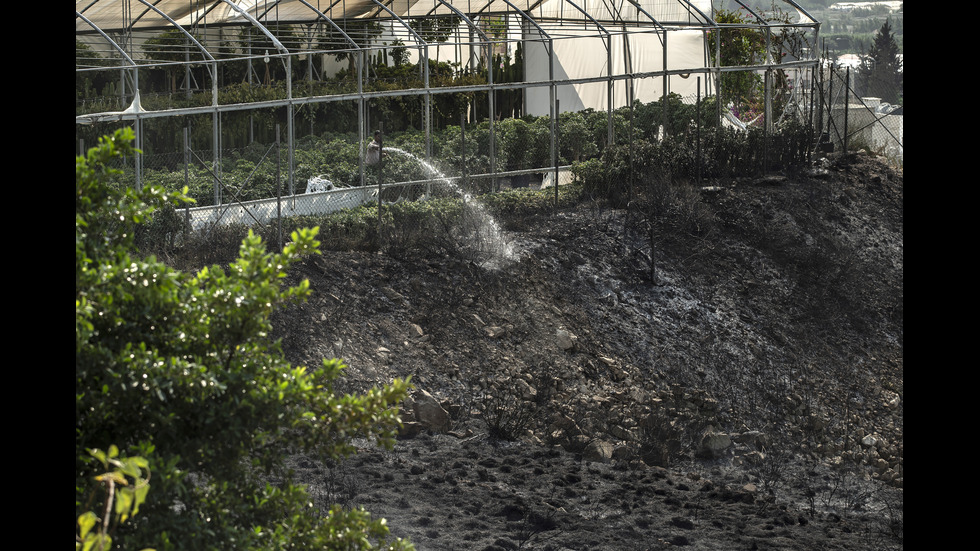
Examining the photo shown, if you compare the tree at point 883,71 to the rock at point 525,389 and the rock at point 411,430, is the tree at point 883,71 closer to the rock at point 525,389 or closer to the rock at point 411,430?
the rock at point 525,389

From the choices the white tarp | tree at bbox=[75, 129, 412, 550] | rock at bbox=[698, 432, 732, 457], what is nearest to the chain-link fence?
the white tarp

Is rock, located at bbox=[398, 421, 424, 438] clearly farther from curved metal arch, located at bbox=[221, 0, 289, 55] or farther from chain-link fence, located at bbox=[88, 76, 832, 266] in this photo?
curved metal arch, located at bbox=[221, 0, 289, 55]

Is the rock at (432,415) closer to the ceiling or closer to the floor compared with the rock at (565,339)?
closer to the floor

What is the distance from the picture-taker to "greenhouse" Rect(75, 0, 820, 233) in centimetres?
1421

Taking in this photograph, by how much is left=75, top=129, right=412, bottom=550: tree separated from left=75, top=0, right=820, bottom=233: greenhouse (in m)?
8.51

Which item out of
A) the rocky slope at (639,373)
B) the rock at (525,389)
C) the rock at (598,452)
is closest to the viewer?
the rocky slope at (639,373)

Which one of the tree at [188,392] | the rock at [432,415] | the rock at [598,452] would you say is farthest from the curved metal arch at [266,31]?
the tree at [188,392]

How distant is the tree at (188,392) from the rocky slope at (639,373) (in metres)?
2.95

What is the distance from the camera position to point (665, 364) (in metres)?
11.0

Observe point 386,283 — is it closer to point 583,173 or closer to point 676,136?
point 583,173

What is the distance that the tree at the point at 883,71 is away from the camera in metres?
50.9
